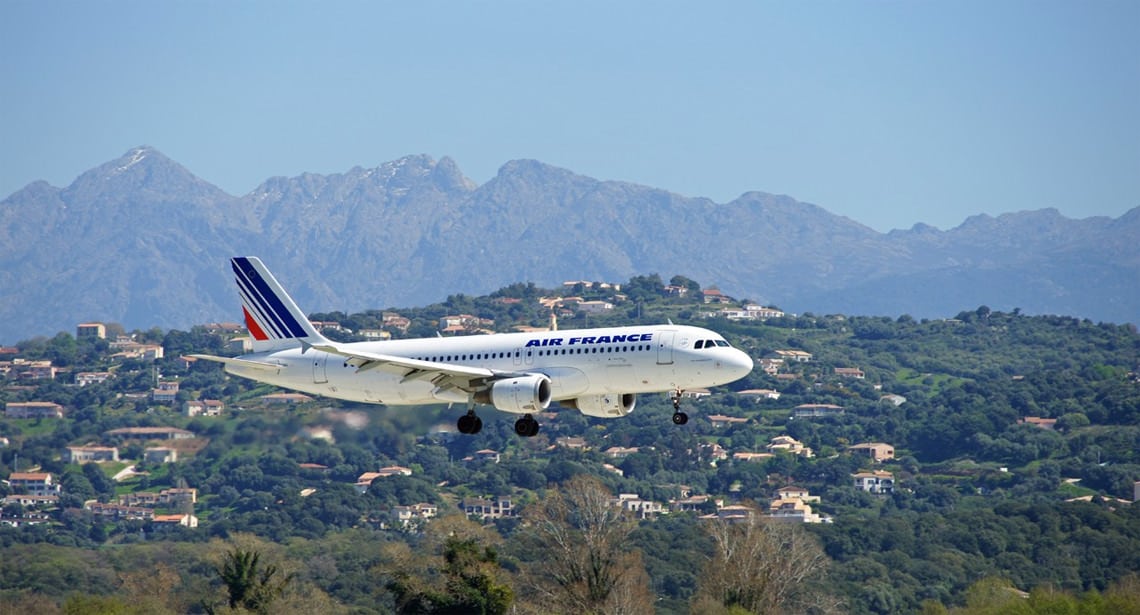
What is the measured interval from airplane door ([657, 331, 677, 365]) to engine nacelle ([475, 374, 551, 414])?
4.34 metres

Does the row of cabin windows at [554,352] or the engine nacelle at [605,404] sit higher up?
the row of cabin windows at [554,352]

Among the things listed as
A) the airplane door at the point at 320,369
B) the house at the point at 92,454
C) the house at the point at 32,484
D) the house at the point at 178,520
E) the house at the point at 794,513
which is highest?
the airplane door at the point at 320,369

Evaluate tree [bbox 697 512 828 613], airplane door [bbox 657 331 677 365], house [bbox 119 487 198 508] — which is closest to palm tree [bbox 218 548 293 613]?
tree [bbox 697 512 828 613]

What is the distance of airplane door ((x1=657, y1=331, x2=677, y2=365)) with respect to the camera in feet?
210

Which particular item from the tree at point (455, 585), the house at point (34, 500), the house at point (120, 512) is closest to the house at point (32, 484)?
the house at point (34, 500)

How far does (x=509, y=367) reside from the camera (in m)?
67.2

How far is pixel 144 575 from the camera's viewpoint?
118500 mm

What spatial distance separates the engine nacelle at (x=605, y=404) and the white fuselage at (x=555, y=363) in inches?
30.0

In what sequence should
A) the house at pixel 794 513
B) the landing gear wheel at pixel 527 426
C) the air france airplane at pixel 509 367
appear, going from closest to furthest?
the air france airplane at pixel 509 367 → the landing gear wheel at pixel 527 426 → the house at pixel 794 513

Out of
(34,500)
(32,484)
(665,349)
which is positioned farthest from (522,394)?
(32,484)

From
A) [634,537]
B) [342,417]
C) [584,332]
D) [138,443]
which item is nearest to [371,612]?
[342,417]

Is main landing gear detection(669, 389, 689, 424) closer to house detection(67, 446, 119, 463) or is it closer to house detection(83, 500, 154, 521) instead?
house detection(83, 500, 154, 521)

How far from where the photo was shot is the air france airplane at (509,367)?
6431 centimetres

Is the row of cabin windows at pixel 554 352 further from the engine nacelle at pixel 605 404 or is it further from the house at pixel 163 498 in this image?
the house at pixel 163 498
